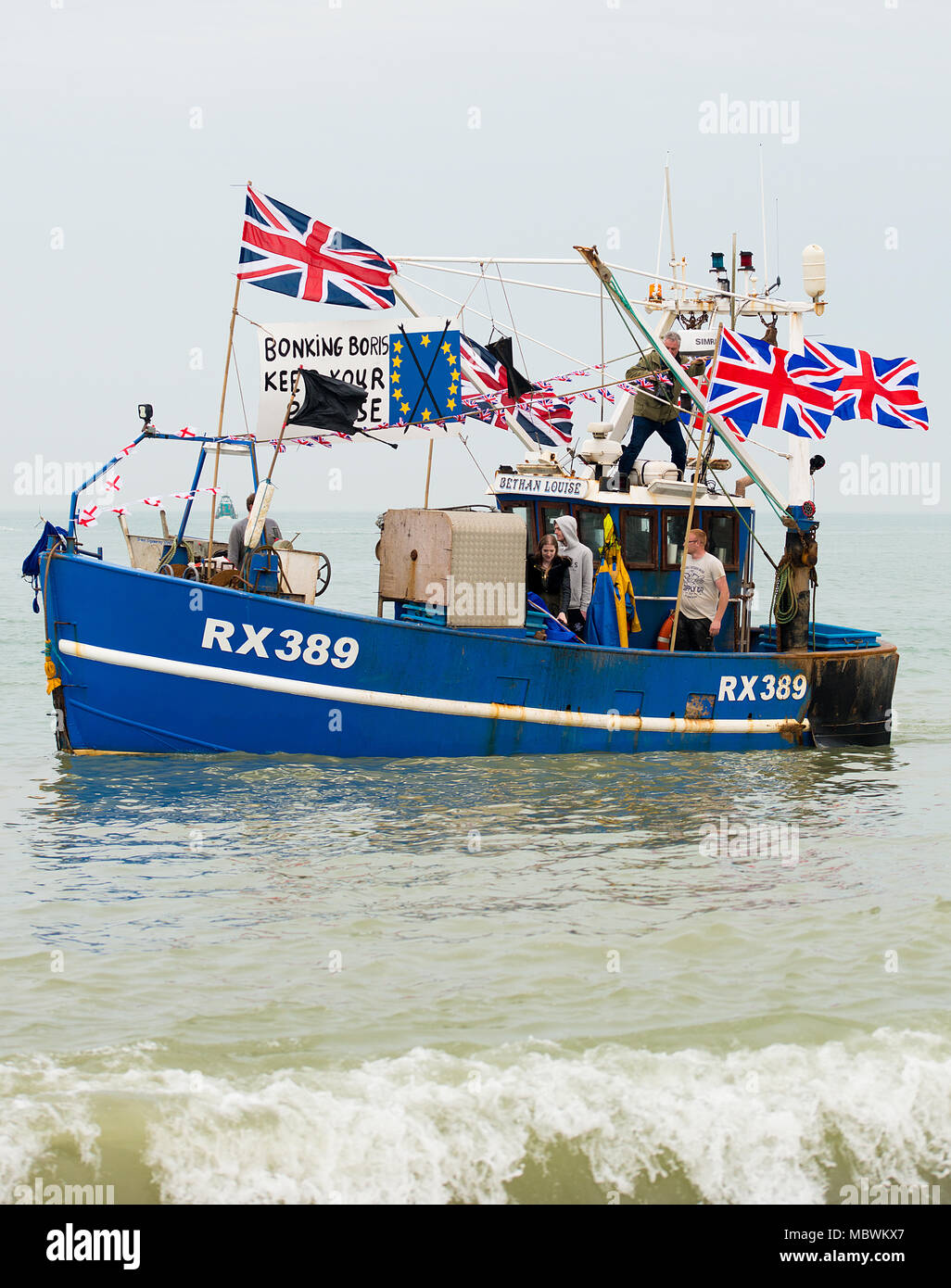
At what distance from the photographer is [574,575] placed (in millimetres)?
14414

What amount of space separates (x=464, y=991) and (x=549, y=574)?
764 centimetres

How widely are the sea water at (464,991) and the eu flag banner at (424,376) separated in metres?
3.38

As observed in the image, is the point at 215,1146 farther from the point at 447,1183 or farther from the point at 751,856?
the point at 751,856

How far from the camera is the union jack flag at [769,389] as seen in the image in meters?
13.7

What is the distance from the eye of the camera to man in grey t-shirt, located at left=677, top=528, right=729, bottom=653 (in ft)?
46.9

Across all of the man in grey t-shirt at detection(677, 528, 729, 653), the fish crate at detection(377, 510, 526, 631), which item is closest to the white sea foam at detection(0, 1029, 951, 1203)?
the fish crate at detection(377, 510, 526, 631)

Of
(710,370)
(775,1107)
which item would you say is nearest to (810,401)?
(710,370)

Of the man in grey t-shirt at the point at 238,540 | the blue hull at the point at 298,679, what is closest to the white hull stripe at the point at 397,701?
the blue hull at the point at 298,679

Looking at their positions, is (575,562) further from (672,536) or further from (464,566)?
(464,566)

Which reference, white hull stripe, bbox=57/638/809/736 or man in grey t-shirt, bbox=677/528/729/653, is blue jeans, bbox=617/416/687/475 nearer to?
man in grey t-shirt, bbox=677/528/729/653

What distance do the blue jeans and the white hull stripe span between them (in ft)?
9.74

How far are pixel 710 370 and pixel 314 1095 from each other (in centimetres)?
937

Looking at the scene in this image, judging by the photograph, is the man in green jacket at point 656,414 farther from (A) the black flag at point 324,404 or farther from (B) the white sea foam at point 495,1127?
(B) the white sea foam at point 495,1127

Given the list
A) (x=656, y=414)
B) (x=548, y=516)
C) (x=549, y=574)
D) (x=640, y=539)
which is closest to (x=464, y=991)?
(x=549, y=574)
